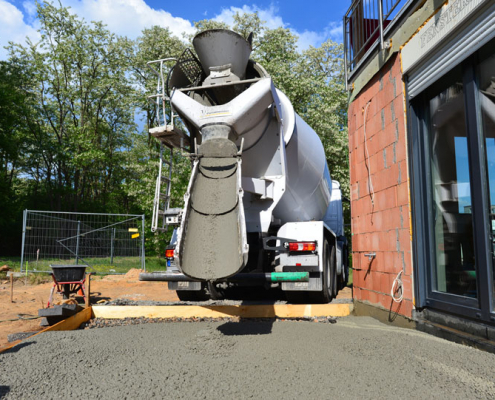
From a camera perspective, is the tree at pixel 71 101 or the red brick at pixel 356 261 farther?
the tree at pixel 71 101

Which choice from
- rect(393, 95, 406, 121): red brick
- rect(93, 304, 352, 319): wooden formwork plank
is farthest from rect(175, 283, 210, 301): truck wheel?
rect(393, 95, 406, 121): red brick

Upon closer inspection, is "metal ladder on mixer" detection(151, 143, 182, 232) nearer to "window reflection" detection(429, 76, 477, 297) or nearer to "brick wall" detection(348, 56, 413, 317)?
"brick wall" detection(348, 56, 413, 317)

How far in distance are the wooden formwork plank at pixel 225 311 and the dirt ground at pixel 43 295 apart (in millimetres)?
1093

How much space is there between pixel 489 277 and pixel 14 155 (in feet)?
86.9

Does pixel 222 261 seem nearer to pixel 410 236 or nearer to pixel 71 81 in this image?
pixel 410 236

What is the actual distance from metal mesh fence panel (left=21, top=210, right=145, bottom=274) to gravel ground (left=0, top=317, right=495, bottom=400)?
941 centimetres

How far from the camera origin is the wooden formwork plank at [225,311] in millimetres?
5328

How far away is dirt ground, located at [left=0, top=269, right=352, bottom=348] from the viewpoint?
19.5 ft

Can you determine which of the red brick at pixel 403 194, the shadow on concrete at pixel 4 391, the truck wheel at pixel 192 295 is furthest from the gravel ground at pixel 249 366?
the truck wheel at pixel 192 295

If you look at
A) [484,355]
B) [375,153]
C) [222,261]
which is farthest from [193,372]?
[375,153]

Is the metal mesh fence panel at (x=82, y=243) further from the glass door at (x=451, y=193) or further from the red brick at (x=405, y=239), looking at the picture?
the glass door at (x=451, y=193)

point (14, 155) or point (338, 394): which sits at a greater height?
point (14, 155)

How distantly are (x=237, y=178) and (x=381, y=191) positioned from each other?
1899 millimetres

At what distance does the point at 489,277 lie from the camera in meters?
3.14
